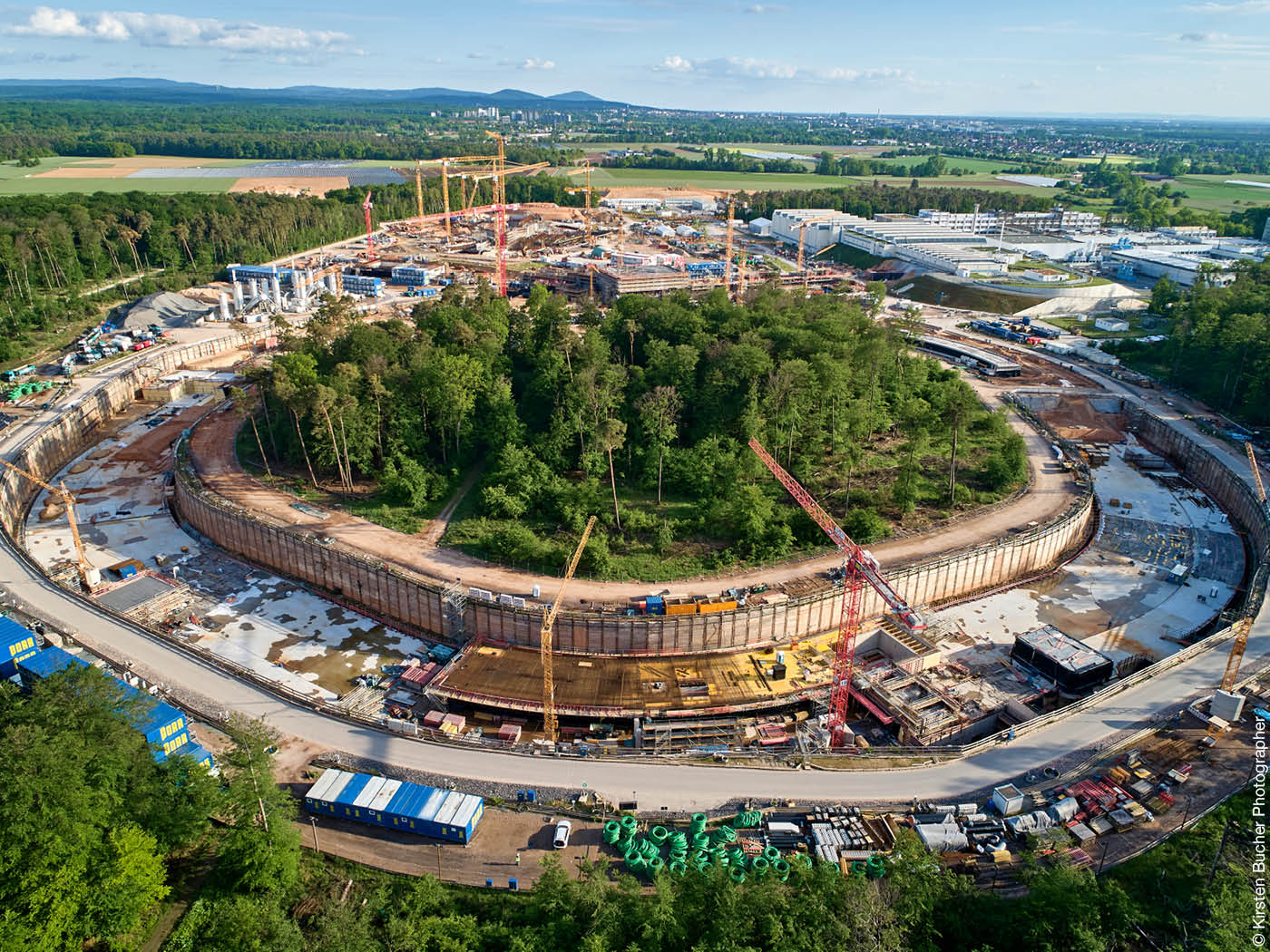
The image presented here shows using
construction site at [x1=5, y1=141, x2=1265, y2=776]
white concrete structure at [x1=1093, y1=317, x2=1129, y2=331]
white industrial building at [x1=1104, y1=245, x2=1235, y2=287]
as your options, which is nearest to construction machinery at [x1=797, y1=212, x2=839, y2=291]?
white concrete structure at [x1=1093, y1=317, x2=1129, y2=331]

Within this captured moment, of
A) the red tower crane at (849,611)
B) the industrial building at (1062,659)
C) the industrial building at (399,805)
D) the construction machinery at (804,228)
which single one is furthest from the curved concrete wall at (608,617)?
the construction machinery at (804,228)

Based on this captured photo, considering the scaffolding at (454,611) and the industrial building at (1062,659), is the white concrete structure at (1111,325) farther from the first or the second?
the scaffolding at (454,611)

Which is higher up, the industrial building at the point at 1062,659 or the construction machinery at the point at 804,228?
the construction machinery at the point at 804,228

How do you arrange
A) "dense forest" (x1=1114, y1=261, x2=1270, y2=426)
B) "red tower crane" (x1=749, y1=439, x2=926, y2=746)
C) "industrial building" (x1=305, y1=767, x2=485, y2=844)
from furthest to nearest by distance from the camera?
"dense forest" (x1=1114, y1=261, x2=1270, y2=426) → "red tower crane" (x1=749, y1=439, x2=926, y2=746) → "industrial building" (x1=305, y1=767, x2=485, y2=844)

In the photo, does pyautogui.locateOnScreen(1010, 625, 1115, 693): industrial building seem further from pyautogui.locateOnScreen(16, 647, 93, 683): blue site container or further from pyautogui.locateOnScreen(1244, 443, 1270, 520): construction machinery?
pyautogui.locateOnScreen(16, 647, 93, 683): blue site container

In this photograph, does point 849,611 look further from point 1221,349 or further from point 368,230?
point 368,230

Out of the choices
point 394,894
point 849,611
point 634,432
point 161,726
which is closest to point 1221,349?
point 634,432
